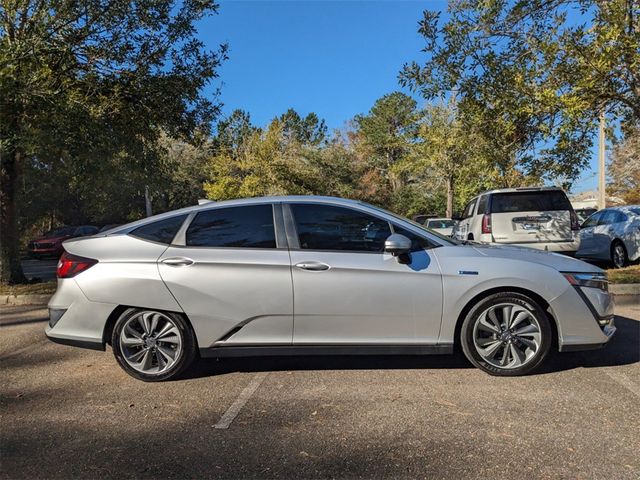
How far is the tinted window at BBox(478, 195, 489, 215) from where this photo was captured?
401 inches

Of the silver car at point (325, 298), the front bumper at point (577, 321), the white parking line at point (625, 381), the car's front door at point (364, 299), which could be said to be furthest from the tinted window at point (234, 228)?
the white parking line at point (625, 381)

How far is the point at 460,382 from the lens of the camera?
4.36m

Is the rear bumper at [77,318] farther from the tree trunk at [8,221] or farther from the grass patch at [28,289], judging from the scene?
the tree trunk at [8,221]

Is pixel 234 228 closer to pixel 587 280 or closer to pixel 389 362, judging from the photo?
pixel 389 362

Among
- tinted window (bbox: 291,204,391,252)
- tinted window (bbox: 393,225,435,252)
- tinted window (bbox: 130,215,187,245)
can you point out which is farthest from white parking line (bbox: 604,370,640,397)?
tinted window (bbox: 130,215,187,245)

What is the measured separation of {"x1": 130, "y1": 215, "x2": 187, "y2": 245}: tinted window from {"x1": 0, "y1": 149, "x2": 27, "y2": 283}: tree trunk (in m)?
7.85

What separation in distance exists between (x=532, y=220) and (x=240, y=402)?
7.62 meters

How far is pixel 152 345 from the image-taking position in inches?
179

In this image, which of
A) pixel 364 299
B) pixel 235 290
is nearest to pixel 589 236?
pixel 364 299

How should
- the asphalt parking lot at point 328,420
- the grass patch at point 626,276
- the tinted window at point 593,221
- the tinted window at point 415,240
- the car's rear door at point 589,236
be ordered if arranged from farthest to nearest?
1. the tinted window at point 593,221
2. the car's rear door at point 589,236
3. the grass patch at point 626,276
4. the tinted window at point 415,240
5. the asphalt parking lot at point 328,420

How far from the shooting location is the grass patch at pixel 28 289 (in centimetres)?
976

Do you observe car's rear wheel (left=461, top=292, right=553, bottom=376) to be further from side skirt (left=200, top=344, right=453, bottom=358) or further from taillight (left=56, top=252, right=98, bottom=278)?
taillight (left=56, top=252, right=98, bottom=278)

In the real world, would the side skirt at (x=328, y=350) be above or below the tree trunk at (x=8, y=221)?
below

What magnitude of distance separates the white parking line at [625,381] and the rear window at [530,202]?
5793 millimetres
